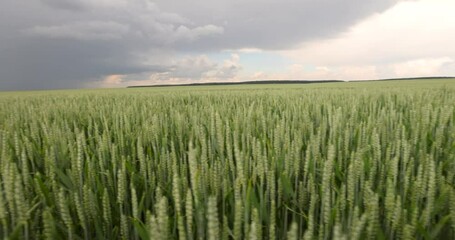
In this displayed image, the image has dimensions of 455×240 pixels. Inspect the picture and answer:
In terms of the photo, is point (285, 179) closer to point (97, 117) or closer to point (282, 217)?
point (282, 217)

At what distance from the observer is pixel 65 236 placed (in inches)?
30.9

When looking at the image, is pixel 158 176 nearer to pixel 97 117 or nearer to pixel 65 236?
pixel 65 236

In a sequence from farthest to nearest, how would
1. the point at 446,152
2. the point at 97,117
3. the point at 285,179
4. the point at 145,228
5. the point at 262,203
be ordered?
the point at 97,117 < the point at 446,152 < the point at 285,179 < the point at 262,203 < the point at 145,228

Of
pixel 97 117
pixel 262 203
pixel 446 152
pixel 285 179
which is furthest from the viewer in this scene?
pixel 97 117

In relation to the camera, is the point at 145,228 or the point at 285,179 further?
the point at 285,179

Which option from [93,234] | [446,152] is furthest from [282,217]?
[446,152]

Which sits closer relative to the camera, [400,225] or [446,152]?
[400,225]

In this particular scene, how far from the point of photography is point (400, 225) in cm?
71

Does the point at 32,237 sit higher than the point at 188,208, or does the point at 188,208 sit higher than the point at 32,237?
the point at 188,208

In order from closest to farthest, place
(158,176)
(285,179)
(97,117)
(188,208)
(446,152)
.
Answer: (188,208)
(285,179)
(158,176)
(446,152)
(97,117)

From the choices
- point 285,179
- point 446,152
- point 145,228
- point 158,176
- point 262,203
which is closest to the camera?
point 145,228

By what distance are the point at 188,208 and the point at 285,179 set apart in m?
0.49

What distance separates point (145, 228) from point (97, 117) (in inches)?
86.2

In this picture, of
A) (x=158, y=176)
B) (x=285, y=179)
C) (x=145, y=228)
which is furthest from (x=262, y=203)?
(x=158, y=176)
